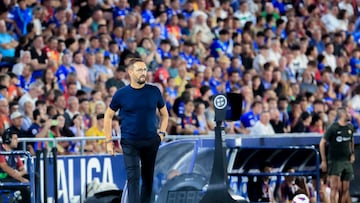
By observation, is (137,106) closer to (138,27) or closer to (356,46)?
(138,27)

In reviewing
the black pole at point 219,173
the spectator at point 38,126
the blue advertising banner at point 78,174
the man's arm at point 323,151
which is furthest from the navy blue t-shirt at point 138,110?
the man's arm at point 323,151

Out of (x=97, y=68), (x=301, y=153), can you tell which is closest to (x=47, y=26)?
(x=97, y=68)

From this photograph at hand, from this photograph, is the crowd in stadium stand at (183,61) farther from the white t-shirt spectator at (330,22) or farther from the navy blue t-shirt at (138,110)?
the navy blue t-shirt at (138,110)

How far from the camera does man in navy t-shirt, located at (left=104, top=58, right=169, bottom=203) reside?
44.2 feet

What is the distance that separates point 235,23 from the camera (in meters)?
26.0

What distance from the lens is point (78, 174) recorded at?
1805 centimetres

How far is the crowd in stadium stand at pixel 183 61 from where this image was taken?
64.5 feet

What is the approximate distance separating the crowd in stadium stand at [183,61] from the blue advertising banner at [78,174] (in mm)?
471

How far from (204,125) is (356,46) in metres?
7.93

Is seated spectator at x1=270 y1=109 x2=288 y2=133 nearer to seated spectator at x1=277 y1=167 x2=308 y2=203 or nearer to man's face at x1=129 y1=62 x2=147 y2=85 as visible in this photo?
seated spectator at x1=277 y1=167 x2=308 y2=203

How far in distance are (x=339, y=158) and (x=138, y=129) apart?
667cm

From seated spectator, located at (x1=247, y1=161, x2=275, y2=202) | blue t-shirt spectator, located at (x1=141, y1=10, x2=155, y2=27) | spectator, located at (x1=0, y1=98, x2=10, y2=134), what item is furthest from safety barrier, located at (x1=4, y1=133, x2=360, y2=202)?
blue t-shirt spectator, located at (x1=141, y1=10, x2=155, y2=27)

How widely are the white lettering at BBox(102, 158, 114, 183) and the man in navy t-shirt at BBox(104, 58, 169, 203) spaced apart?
4817mm

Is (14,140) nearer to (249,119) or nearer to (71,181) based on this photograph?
(71,181)
